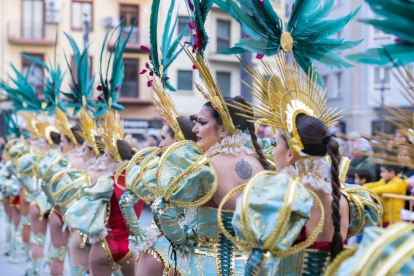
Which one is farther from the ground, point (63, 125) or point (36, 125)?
point (63, 125)

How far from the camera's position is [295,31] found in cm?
331

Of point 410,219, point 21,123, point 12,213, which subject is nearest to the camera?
point 410,219

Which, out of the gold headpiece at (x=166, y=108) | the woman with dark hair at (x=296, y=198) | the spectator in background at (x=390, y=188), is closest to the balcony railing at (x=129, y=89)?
the spectator in background at (x=390, y=188)

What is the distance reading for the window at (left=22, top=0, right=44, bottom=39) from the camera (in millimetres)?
23734

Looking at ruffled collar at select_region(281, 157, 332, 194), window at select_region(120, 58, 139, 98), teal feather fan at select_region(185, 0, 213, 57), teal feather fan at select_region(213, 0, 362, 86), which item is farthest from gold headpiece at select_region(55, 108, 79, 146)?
window at select_region(120, 58, 139, 98)

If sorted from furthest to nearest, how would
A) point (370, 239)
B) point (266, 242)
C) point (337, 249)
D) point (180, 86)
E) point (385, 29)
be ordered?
point (180, 86) → point (337, 249) → point (266, 242) → point (385, 29) → point (370, 239)

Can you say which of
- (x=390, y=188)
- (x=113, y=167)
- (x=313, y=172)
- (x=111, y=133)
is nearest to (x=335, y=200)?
(x=313, y=172)

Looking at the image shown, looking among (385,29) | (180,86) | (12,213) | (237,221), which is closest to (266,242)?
(237,221)

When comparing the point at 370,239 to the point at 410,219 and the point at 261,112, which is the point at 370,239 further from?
the point at 410,219

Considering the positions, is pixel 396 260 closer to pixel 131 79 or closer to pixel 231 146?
pixel 231 146

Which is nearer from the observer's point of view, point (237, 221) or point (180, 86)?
point (237, 221)

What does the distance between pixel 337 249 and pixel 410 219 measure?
7.44 ft

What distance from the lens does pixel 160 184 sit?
139 inches

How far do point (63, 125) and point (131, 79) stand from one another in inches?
684
